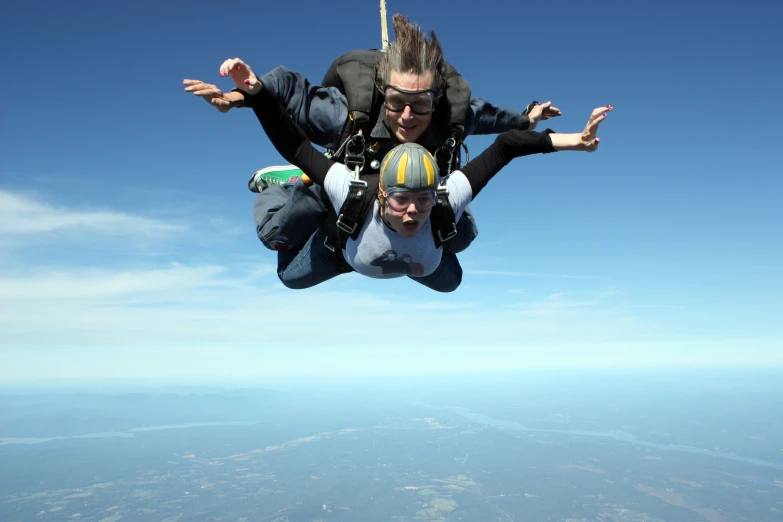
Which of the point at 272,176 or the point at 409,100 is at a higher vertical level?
the point at 272,176

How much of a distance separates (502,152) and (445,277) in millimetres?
1663

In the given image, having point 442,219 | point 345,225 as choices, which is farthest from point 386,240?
point 442,219

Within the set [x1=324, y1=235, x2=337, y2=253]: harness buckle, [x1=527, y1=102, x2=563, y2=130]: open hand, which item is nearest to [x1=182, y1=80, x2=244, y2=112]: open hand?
[x1=324, y1=235, x2=337, y2=253]: harness buckle

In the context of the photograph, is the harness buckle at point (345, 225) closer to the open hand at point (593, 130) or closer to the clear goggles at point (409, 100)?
the clear goggles at point (409, 100)

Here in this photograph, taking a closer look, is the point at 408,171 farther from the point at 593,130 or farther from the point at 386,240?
the point at 593,130

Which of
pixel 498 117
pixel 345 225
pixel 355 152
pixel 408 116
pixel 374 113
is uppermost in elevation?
pixel 498 117

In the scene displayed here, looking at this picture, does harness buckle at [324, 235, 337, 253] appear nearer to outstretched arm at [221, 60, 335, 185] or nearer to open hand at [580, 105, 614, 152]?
outstretched arm at [221, 60, 335, 185]

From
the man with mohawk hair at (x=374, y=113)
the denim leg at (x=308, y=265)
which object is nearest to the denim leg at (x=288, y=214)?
the man with mohawk hair at (x=374, y=113)

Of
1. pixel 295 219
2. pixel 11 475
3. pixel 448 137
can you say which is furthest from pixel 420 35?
pixel 11 475

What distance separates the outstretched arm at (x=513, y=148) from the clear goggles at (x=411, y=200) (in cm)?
52

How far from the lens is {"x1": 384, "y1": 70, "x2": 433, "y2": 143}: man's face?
322cm

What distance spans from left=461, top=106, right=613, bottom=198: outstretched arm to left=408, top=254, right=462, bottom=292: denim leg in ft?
4.22

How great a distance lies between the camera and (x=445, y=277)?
4758mm

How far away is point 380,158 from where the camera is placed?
3570 mm
